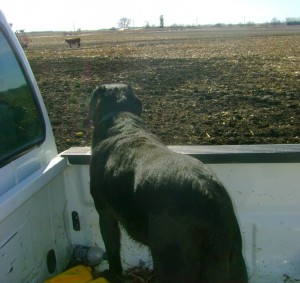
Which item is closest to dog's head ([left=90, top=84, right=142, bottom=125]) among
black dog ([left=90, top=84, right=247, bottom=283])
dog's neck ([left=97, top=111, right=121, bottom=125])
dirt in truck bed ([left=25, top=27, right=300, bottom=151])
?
dog's neck ([left=97, top=111, right=121, bottom=125])

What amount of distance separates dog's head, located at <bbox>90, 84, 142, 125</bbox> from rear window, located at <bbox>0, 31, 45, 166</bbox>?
0.89m

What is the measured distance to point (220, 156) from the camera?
318 cm

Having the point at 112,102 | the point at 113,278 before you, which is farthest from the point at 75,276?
the point at 112,102

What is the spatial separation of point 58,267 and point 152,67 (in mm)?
16512

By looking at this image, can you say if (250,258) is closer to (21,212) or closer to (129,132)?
(129,132)

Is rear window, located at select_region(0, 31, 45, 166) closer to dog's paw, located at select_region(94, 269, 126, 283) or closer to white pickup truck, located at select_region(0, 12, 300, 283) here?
white pickup truck, located at select_region(0, 12, 300, 283)

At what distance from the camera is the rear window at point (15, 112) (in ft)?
9.84

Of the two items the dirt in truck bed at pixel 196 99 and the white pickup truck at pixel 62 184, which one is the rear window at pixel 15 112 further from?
the dirt in truck bed at pixel 196 99

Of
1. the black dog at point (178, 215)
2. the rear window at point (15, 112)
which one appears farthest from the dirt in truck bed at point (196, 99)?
the black dog at point (178, 215)

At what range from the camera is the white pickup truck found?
2982 mm

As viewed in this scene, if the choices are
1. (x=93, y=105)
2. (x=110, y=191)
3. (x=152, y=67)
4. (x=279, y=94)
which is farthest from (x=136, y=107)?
(x=152, y=67)

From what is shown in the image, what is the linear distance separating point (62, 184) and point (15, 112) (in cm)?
67

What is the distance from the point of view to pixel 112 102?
4.33 metres

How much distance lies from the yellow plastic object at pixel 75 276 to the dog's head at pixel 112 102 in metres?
1.42
